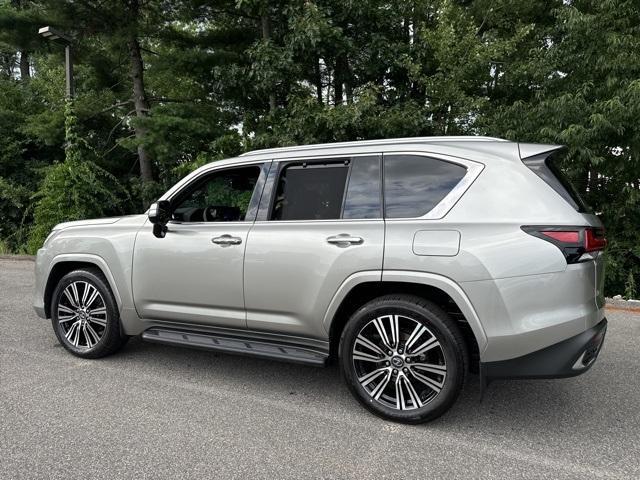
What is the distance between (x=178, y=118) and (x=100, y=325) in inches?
307

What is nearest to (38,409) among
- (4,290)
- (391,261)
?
(391,261)

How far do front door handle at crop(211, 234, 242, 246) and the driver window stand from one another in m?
0.21

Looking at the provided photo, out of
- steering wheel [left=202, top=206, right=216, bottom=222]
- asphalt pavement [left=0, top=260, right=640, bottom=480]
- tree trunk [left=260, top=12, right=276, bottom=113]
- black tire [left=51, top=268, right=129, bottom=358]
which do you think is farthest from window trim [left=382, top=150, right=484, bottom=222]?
tree trunk [left=260, top=12, right=276, bottom=113]

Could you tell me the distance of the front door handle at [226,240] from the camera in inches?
147

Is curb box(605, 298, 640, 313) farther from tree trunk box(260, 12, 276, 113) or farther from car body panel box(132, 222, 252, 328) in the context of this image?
tree trunk box(260, 12, 276, 113)

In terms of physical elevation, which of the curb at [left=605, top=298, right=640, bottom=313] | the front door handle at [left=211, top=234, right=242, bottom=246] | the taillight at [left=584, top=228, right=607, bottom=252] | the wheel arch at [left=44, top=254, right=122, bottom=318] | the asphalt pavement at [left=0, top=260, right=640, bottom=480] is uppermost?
the taillight at [left=584, top=228, right=607, bottom=252]

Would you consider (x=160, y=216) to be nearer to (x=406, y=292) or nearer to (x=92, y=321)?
(x=92, y=321)

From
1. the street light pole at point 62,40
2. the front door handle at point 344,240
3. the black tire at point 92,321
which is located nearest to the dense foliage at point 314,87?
the street light pole at point 62,40

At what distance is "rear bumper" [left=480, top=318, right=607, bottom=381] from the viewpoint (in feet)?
9.46

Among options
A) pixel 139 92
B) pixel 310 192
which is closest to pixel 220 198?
pixel 310 192

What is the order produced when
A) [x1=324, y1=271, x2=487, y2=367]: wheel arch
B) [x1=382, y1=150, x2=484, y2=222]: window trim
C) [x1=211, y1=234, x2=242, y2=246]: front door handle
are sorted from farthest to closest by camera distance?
[x1=211, y1=234, x2=242, y2=246]: front door handle → [x1=382, y1=150, x2=484, y2=222]: window trim → [x1=324, y1=271, x2=487, y2=367]: wheel arch

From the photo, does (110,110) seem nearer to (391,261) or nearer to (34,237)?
(34,237)

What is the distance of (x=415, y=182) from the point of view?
132 inches

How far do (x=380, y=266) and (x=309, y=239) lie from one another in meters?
0.56
